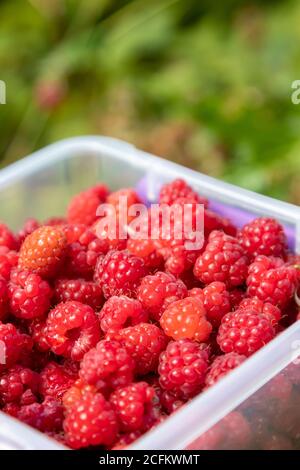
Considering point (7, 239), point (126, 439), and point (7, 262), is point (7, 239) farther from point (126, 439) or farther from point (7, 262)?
point (126, 439)

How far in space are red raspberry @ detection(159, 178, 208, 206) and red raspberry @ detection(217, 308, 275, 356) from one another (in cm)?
27

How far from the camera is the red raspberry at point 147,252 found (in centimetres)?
111

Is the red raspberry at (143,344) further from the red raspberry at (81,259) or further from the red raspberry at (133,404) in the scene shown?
the red raspberry at (81,259)

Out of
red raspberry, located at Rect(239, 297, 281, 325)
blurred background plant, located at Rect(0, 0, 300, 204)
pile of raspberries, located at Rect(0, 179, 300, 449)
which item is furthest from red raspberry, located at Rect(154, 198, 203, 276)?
blurred background plant, located at Rect(0, 0, 300, 204)

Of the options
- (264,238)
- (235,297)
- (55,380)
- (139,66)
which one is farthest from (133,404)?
(139,66)

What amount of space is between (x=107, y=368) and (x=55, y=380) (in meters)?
0.12

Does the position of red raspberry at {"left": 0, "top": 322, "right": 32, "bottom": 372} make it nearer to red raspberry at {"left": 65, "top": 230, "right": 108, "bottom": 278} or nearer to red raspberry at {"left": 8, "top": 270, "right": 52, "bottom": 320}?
red raspberry at {"left": 8, "top": 270, "right": 52, "bottom": 320}

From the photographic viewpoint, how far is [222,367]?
91 centimetres

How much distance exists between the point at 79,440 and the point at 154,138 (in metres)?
1.43

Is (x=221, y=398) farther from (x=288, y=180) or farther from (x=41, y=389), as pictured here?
(x=288, y=180)

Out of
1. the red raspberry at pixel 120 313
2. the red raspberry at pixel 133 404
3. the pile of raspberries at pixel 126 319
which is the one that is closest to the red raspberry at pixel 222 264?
the pile of raspberries at pixel 126 319

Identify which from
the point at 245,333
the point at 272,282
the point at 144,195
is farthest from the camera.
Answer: the point at 144,195

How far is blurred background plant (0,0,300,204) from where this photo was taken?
7.40ft
